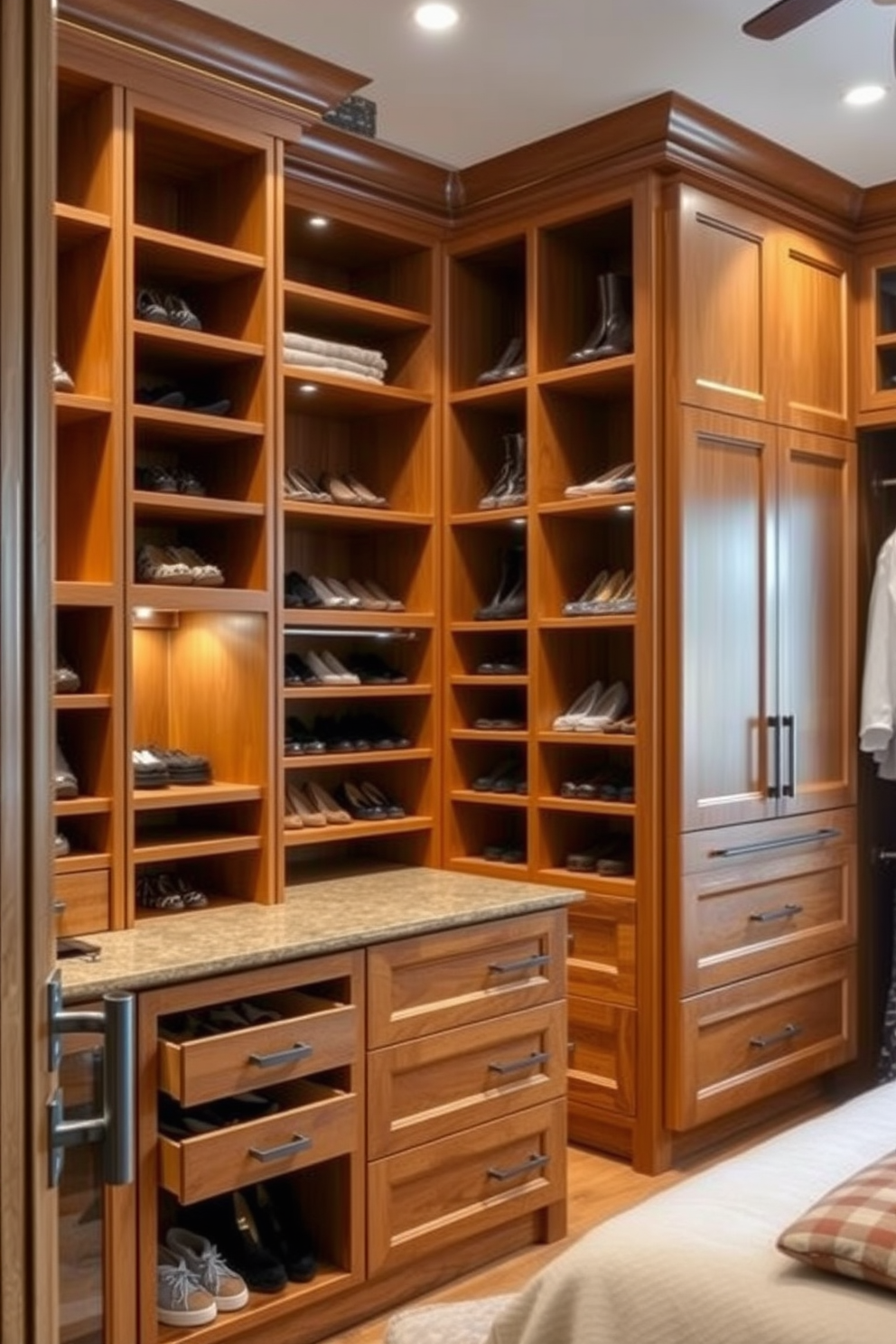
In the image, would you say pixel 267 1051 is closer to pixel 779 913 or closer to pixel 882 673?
pixel 779 913

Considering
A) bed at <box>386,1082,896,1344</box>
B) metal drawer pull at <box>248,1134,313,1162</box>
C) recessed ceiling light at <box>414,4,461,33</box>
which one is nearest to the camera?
A: bed at <box>386,1082,896,1344</box>

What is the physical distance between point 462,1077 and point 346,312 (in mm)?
2083

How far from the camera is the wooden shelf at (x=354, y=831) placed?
128 inches

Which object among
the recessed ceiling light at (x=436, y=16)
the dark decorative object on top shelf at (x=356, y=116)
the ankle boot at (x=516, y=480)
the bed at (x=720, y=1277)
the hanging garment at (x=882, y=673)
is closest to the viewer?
A: the bed at (x=720, y=1277)

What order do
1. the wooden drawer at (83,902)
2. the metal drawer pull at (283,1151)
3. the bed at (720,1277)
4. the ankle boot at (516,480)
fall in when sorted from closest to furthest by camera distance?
the bed at (720,1277), the metal drawer pull at (283,1151), the wooden drawer at (83,902), the ankle boot at (516,480)

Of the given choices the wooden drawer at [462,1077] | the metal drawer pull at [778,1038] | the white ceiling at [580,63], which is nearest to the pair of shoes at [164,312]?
the white ceiling at [580,63]

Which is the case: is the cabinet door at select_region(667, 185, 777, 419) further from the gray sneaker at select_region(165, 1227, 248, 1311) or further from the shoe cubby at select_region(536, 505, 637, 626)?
the gray sneaker at select_region(165, 1227, 248, 1311)

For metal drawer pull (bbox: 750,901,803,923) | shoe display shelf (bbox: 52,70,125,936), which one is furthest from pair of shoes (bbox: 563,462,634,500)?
shoe display shelf (bbox: 52,70,125,936)

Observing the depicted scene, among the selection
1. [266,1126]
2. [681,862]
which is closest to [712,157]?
[681,862]

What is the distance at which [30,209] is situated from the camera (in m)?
0.91

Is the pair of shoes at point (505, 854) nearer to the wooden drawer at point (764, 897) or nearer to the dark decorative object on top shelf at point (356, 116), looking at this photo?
the wooden drawer at point (764, 897)

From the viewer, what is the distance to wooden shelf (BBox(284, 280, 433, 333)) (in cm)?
331

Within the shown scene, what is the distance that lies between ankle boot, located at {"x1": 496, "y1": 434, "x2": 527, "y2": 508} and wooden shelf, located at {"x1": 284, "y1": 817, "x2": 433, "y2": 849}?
38.4 inches

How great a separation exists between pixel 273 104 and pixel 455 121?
598 mm
